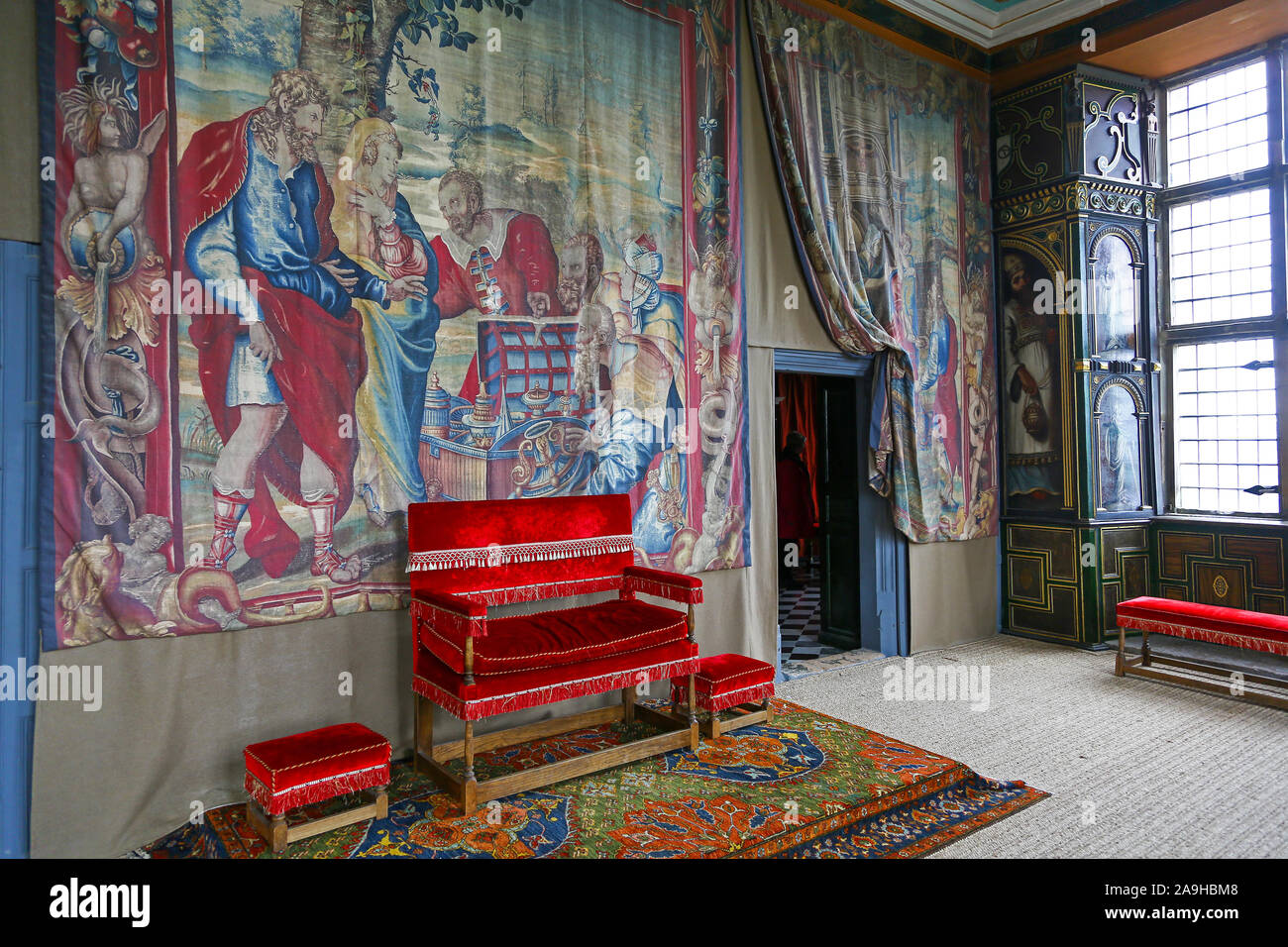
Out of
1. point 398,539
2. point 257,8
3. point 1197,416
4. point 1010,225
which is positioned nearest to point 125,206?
point 257,8

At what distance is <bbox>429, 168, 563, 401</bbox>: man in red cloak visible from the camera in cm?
423

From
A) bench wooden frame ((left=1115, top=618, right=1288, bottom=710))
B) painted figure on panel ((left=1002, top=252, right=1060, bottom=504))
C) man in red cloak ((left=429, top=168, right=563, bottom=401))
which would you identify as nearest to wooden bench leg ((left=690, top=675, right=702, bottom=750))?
man in red cloak ((left=429, top=168, right=563, bottom=401))

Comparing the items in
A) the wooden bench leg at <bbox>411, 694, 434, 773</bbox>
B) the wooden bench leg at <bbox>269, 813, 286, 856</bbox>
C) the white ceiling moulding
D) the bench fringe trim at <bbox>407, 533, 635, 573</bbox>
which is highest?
the white ceiling moulding

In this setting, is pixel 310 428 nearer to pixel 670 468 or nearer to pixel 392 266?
pixel 392 266

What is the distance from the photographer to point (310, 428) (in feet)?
12.6

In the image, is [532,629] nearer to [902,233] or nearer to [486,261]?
[486,261]

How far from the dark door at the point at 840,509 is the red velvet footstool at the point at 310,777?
4259 mm

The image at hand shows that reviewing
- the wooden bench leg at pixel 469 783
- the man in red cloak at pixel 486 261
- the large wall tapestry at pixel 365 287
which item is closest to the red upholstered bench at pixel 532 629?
the wooden bench leg at pixel 469 783

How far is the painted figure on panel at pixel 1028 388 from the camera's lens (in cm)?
678

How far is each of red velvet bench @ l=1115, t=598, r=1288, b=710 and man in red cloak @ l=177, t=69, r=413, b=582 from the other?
16.4 ft

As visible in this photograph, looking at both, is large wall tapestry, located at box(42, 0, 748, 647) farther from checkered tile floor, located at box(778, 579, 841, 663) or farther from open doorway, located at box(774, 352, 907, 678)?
checkered tile floor, located at box(778, 579, 841, 663)

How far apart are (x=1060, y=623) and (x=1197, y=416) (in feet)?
6.80

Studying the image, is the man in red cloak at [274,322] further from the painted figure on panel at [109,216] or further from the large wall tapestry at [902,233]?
the large wall tapestry at [902,233]

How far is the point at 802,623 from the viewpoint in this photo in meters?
7.69
